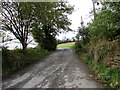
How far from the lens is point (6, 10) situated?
6391mm

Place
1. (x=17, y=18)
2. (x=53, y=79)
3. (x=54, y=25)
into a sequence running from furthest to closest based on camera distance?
1. (x=54, y=25)
2. (x=17, y=18)
3. (x=53, y=79)

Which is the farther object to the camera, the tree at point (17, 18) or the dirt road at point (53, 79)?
the tree at point (17, 18)

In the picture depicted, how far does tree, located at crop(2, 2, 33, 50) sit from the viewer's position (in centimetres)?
605

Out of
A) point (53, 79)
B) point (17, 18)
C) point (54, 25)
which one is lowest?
point (53, 79)

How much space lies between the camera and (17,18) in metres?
6.98

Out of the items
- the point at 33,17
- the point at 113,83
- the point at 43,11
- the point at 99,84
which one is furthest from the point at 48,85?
the point at 33,17

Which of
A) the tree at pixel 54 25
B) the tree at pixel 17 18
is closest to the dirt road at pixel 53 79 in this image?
the tree at pixel 17 18

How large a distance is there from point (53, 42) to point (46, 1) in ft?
29.4

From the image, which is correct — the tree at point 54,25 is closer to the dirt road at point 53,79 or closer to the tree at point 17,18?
the tree at point 17,18

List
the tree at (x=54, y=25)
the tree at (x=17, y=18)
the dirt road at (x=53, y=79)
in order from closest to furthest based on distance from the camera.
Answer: the dirt road at (x=53, y=79), the tree at (x=17, y=18), the tree at (x=54, y=25)

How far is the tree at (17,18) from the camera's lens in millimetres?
6047

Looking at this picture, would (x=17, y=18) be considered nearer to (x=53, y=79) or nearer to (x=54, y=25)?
(x=53, y=79)

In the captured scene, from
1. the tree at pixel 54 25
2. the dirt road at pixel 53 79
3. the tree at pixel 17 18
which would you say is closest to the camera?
the dirt road at pixel 53 79

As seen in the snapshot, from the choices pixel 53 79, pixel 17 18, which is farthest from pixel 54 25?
pixel 53 79
